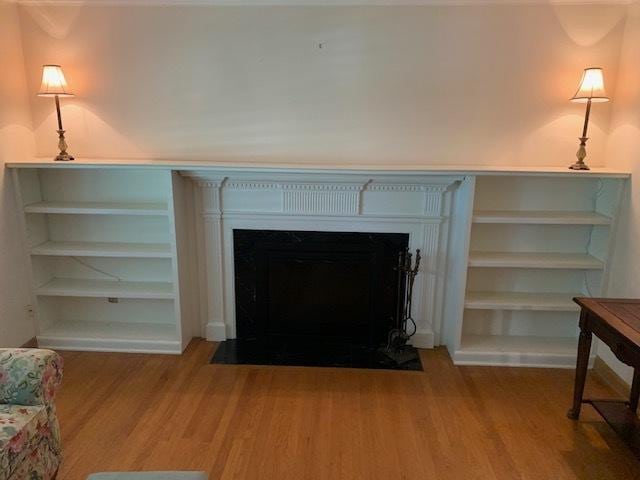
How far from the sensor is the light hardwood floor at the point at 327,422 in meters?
2.23

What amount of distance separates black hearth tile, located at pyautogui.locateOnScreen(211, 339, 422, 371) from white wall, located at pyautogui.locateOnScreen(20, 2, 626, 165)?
1299mm

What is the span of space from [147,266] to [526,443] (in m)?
2.65

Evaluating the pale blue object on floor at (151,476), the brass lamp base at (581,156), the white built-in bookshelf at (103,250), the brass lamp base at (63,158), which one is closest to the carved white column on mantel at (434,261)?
the brass lamp base at (581,156)

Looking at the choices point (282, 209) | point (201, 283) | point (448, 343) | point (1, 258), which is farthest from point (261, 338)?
point (1, 258)

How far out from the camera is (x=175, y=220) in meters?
3.07

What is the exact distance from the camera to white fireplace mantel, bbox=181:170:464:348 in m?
3.11

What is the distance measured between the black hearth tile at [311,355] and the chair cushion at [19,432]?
4.40 ft

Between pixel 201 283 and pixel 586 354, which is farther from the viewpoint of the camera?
pixel 201 283

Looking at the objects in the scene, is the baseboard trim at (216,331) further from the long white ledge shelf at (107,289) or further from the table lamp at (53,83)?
the table lamp at (53,83)

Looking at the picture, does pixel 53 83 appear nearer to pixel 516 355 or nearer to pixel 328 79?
pixel 328 79

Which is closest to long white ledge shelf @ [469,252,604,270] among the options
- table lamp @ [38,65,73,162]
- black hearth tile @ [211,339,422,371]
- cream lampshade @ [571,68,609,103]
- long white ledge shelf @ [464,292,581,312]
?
long white ledge shelf @ [464,292,581,312]

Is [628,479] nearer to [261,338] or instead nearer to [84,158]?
[261,338]

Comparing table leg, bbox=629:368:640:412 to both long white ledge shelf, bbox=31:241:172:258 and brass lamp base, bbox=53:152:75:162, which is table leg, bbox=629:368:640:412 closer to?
long white ledge shelf, bbox=31:241:172:258

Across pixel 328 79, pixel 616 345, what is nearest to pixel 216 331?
pixel 328 79
